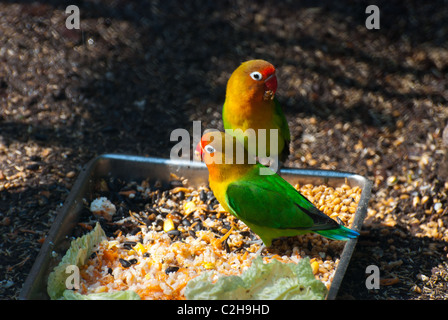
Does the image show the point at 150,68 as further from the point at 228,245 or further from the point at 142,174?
the point at 228,245

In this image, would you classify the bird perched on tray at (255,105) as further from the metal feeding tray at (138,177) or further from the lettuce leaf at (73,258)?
the lettuce leaf at (73,258)

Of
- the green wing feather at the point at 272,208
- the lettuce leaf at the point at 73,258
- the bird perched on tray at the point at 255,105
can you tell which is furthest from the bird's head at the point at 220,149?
the lettuce leaf at the point at 73,258

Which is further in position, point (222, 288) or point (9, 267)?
point (9, 267)

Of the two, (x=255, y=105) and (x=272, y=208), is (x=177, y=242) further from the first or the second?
(x=255, y=105)

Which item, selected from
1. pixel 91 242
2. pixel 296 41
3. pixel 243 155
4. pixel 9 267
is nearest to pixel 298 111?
pixel 296 41

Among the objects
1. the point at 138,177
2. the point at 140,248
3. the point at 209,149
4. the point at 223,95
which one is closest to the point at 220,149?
the point at 209,149

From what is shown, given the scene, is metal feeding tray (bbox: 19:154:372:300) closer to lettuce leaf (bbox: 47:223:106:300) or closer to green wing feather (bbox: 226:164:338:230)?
lettuce leaf (bbox: 47:223:106:300)
